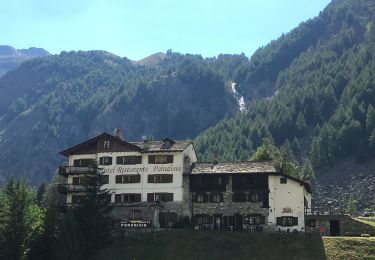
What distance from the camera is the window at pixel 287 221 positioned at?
257 ft

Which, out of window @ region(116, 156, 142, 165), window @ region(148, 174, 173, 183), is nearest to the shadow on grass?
window @ region(148, 174, 173, 183)

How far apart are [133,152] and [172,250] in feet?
70.6

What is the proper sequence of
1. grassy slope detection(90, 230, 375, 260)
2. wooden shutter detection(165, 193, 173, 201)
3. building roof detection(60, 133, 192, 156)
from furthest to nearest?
1. building roof detection(60, 133, 192, 156)
2. wooden shutter detection(165, 193, 173, 201)
3. grassy slope detection(90, 230, 375, 260)

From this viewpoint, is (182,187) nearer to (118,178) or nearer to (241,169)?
(241,169)

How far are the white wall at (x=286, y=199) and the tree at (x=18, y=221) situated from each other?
32.0 metres

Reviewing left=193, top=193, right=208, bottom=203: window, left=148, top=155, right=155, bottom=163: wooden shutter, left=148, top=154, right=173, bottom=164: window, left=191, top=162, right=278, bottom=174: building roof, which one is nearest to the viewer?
left=191, top=162, right=278, bottom=174: building roof

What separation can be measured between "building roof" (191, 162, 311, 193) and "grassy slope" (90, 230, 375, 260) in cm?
1113

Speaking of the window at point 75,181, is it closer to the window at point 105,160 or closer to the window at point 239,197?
the window at point 105,160

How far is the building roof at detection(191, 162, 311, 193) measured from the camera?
7944 centimetres

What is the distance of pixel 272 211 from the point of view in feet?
260

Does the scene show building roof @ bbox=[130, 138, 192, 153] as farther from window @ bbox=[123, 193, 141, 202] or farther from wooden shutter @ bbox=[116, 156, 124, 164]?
window @ bbox=[123, 193, 141, 202]

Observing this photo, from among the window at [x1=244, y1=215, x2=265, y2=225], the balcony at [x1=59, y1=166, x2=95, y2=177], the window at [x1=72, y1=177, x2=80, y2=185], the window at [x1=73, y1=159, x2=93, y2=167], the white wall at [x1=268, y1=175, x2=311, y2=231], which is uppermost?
the window at [x1=73, y1=159, x2=93, y2=167]

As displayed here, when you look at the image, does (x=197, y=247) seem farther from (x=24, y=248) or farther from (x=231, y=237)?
(x=24, y=248)

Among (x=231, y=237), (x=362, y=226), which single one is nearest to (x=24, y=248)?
(x=231, y=237)
